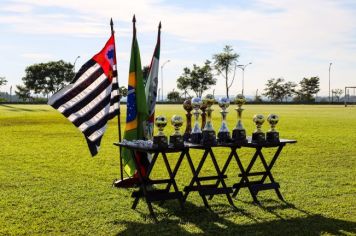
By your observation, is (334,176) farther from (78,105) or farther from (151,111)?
(78,105)

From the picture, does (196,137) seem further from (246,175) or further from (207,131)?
(246,175)

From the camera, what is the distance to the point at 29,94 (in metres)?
109

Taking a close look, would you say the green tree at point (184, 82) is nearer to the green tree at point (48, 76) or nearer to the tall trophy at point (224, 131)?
the green tree at point (48, 76)

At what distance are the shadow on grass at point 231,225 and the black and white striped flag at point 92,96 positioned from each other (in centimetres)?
164

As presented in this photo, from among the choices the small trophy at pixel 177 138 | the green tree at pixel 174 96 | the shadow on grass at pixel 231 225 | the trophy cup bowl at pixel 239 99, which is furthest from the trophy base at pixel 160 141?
the green tree at pixel 174 96

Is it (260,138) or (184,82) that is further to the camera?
(184,82)

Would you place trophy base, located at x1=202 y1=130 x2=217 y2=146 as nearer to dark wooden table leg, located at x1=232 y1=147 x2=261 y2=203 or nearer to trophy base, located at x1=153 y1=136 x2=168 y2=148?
trophy base, located at x1=153 y1=136 x2=168 y2=148

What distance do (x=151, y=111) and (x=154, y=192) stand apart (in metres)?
1.71

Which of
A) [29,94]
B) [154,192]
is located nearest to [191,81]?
[29,94]

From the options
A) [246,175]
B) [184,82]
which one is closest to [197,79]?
[184,82]

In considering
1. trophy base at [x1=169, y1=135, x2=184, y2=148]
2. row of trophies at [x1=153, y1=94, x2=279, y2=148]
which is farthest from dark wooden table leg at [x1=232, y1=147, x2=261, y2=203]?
trophy base at [x1=169, y1=135, x2=184, y2=148]

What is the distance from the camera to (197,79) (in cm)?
10788

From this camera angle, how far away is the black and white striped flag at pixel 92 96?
793 cm

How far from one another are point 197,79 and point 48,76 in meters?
30.5
